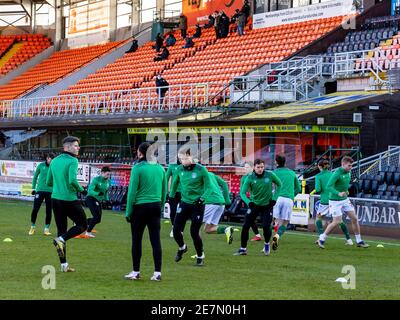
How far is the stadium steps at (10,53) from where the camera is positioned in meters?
64.3

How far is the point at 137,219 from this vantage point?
14.1 meters

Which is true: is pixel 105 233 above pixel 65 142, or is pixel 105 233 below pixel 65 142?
below

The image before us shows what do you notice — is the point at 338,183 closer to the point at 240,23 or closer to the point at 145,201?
the point at 145,201

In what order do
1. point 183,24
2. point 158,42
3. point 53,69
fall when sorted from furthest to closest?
point 53,69 < point 183,24 < point 158,42

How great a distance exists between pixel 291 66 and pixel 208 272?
897 inches

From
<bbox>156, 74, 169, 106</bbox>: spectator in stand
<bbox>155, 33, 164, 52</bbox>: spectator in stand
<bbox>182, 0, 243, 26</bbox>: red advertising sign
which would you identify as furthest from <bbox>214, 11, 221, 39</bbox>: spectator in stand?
<bbox>156, 74, 169, 106</bbox>: spectator in stand

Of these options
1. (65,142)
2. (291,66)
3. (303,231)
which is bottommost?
(303,231)

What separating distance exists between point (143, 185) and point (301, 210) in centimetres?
1394

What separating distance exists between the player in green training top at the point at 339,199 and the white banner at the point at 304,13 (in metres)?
20.4

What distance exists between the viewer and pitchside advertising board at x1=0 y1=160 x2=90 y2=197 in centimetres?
4075

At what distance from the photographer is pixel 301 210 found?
27484mm

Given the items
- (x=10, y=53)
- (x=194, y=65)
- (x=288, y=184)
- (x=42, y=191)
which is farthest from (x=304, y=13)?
(x=10, y=53)
